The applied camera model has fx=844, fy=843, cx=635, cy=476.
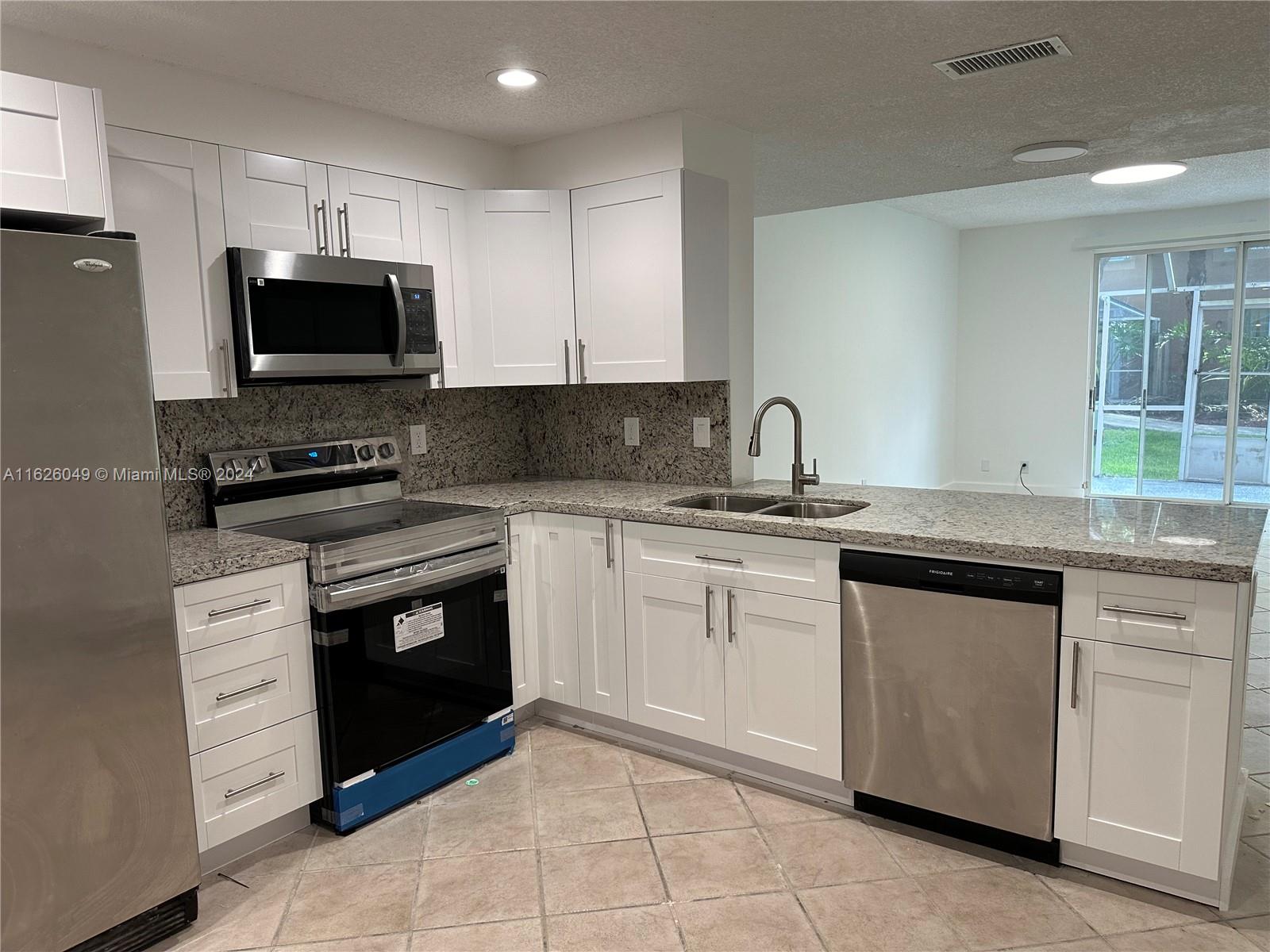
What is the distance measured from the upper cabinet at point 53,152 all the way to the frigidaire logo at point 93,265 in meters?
0.24

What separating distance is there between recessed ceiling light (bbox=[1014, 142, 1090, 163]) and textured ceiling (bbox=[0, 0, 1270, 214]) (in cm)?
9

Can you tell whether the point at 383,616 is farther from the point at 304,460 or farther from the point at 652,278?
the point at 652,278

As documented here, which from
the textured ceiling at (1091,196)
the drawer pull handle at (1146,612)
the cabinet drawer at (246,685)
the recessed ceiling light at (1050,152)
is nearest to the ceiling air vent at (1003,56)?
Answer: the recessed ceiling light at (1050,152)

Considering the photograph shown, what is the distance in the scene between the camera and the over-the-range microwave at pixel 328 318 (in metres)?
2.64

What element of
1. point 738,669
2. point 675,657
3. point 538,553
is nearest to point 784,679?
point 738,669

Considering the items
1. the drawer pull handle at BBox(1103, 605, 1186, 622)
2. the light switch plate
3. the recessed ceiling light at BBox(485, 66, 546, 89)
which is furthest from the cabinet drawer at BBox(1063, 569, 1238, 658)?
the recessed ceiling light at BBox(485, 66, 546, 89)

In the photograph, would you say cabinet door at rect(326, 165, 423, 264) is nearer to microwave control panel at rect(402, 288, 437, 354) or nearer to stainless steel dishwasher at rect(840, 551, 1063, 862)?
microwave control panel at rect(402, 288, 437, 354)

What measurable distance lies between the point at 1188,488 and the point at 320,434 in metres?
7.88

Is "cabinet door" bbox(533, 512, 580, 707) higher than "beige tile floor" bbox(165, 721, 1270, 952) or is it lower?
higher

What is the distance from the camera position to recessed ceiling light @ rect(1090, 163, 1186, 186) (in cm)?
390

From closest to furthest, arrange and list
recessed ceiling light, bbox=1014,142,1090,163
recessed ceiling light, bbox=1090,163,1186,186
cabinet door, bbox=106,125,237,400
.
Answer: cabinet door, bbox=106,125,237,400, recessed ceiling light, bbox=1014,142,1090,163, recessed ceiling light, bbox=1090,163,1186,186

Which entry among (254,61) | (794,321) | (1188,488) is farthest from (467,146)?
(1188,488)

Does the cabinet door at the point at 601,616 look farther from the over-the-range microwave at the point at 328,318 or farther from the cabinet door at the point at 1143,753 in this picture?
the cabinet door at the point at 1143,753

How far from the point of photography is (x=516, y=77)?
2666mm
